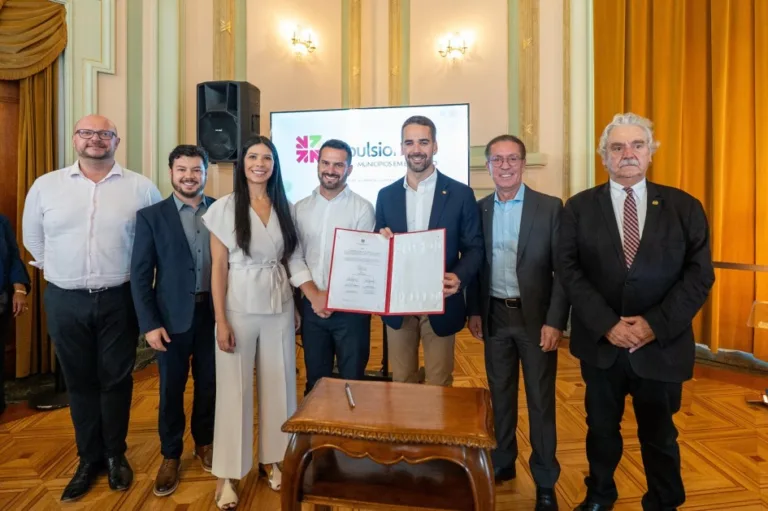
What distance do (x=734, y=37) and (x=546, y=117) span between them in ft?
4.78

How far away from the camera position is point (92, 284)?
201 cm

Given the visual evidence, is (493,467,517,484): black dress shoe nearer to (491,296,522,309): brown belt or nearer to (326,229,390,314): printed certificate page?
(491,296,522,309): brown belt

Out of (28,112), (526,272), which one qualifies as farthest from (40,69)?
(526,272)

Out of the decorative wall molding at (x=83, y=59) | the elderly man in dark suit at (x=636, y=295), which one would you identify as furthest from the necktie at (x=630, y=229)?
the decorative wall molding at (x=83, y=59)

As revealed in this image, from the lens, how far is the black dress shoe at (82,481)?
78.4 inches

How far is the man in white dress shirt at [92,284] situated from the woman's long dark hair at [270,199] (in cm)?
56

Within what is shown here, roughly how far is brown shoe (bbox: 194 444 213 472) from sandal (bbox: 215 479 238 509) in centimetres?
34

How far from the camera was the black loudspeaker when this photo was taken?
12.5 feet

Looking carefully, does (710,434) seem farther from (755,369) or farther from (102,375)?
(102,375)

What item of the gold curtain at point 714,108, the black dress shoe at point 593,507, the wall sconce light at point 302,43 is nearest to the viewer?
the black dress shoe at point 593,507

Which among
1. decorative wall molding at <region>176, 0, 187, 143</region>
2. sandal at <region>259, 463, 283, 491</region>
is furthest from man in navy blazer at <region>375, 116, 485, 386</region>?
decorative wall molding at <region>176, 0, 187, 143</region>

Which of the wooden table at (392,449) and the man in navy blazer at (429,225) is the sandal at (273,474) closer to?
the wooden table at (392,449)

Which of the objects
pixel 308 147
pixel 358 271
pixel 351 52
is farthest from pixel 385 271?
pixel 351 52

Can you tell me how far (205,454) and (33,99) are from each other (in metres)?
2.88
